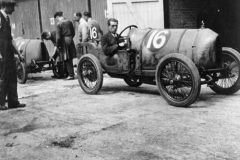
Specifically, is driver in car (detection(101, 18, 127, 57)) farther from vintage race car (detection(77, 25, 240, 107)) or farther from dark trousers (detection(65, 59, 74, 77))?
dark trousers (detection(65, 59, 74, 77))

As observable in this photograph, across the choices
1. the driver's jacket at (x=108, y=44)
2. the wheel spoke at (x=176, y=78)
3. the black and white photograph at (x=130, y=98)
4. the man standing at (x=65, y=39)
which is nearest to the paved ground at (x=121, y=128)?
the black and white photograph at (x=130, y=98)

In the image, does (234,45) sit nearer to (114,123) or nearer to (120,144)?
(114,123)

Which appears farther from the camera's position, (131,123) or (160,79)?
(160,79)

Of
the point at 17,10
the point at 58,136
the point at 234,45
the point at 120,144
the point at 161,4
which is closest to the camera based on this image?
the point at 120,144

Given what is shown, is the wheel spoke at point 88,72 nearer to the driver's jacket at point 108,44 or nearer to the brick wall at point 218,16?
the driver's jacket at point 108,44

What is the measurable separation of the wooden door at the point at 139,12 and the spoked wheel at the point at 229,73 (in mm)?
3734

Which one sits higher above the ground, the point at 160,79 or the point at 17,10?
the point at 17,10

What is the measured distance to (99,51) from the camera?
6852 mm

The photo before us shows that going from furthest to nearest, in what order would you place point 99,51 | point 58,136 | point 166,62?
point 99,51
point 166,62
point 58,136

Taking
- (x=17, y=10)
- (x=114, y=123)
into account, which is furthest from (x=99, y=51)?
(x=17, y=10)

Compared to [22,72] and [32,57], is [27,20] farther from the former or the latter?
[22,72]

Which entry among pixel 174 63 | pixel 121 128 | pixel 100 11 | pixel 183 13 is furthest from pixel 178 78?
pixel 100 11

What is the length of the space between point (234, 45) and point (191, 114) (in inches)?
317

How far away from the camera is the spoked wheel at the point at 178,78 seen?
16.2ft
